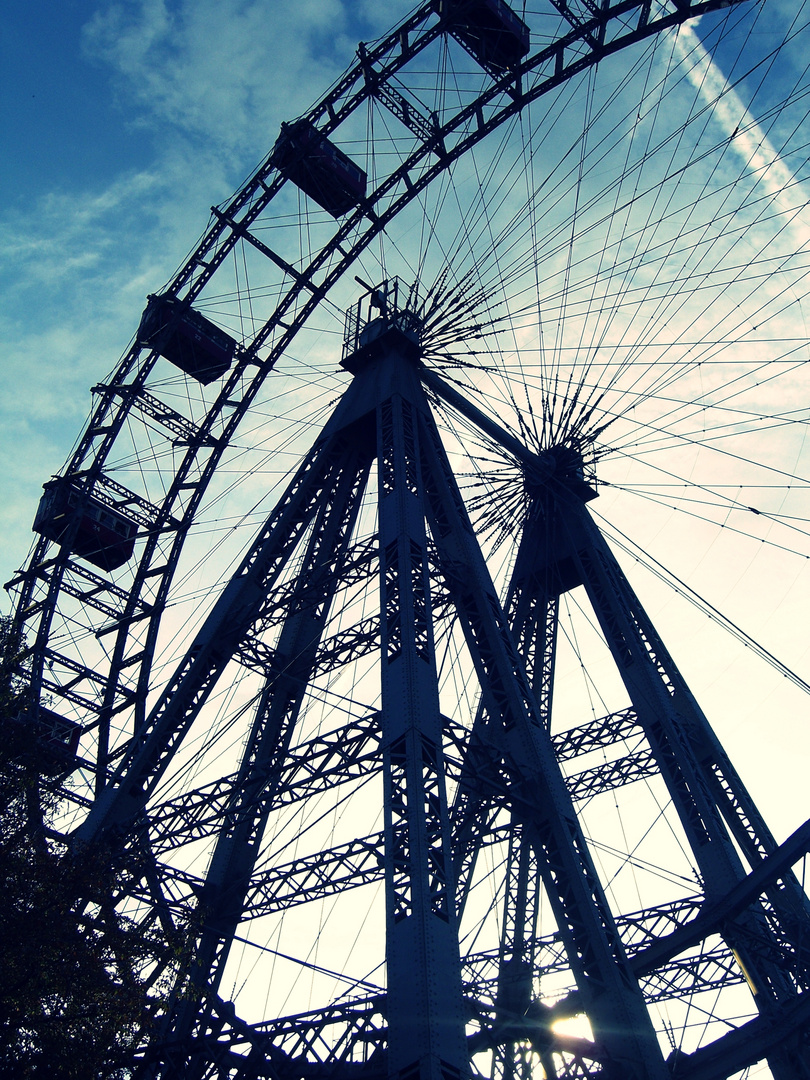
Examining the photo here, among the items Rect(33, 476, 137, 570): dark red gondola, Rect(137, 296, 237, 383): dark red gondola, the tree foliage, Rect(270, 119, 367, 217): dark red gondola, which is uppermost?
Rect(270, 119, 367, 217): dark red gondola

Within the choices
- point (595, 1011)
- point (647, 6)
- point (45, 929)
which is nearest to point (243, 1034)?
point (45, 929)

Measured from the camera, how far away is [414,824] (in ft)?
38.1

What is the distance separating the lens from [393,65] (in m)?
23.5

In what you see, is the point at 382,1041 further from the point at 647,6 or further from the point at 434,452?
the point at 647,6

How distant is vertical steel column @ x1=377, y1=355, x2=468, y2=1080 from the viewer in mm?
10008

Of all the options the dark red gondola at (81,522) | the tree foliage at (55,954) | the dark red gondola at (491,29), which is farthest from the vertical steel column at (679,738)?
the dark red gondola at (81,522)

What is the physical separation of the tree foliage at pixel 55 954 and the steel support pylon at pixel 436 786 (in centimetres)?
103

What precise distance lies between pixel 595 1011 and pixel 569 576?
13143mm

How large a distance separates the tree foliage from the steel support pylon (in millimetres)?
1035

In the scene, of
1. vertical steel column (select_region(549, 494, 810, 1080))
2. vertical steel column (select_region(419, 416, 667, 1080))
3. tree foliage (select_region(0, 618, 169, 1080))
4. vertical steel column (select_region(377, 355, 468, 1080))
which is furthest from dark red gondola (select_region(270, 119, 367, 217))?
tree foliage (select_region(0, 618, 169, 1080))

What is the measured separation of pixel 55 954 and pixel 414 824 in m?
4.44

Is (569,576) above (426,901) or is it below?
above

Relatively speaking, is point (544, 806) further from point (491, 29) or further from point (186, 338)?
point (491, 29)

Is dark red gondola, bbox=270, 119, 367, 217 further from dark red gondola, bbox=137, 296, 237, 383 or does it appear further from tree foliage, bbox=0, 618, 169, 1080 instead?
tree foliage, bbox=0, 618, 169, 1080
